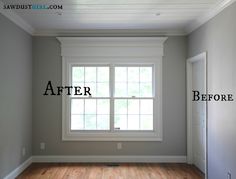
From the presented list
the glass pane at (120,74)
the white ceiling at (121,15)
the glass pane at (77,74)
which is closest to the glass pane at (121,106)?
the glass pane at (120,74)

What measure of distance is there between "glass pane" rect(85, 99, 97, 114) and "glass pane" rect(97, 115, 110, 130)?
195 mm

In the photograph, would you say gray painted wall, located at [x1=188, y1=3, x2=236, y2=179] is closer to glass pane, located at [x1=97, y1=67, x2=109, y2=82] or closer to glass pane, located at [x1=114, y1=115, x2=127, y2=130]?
glass pane, located at [x1=114, y1=115, x2=127, y2=130]

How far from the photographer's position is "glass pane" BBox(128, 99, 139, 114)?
5480 millimetres

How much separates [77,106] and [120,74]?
3.72 feet

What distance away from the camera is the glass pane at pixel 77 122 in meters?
5.43

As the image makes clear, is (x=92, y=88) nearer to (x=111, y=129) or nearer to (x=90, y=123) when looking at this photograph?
(x=90, y=123)

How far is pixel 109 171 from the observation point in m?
4.75

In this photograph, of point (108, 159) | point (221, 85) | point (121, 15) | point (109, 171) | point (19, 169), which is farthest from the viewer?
point (108, 159)

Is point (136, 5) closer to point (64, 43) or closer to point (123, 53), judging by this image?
point (123, 53)

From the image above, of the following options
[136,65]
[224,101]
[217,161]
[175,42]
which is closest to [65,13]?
[136,65]

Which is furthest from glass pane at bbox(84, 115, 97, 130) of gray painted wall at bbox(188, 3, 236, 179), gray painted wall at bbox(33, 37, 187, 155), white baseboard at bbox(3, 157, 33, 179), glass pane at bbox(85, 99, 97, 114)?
gray painted wall at bbox(188, 3, 236, 179)

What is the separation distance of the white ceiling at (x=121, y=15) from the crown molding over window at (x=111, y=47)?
0.81ft

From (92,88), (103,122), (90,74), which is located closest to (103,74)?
(90,74)

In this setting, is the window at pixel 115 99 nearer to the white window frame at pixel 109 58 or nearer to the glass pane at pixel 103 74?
the glass pane at pixel 103 74
